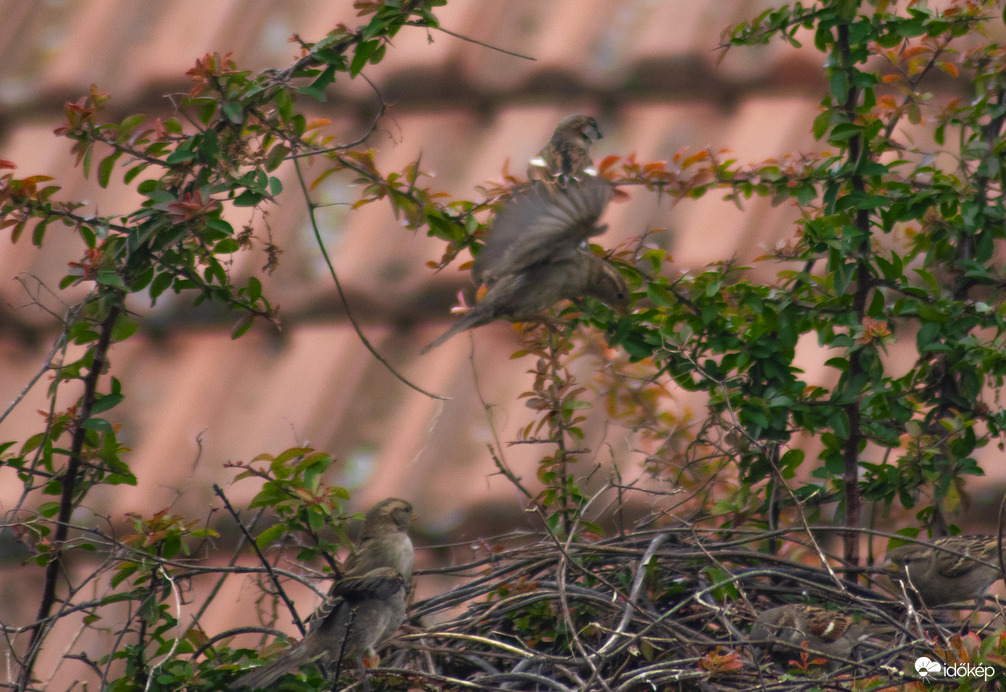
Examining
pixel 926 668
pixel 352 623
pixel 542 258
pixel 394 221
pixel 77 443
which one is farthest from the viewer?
pixel 394 221

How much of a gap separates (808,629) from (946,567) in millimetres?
459

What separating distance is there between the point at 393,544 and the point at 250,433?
0.88 m

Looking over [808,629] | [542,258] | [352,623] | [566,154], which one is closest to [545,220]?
[542,258]

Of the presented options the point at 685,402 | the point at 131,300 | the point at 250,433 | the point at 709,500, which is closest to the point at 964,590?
the point at 709,500

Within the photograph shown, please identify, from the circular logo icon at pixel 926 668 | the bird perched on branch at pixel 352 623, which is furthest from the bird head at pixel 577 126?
the circular logo icon at pixel 926 668

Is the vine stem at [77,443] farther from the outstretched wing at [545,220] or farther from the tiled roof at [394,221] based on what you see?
the outstretched wing at [545,220]

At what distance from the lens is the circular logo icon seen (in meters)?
2.01

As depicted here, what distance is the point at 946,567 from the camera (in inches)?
111

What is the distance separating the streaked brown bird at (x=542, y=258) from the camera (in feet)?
8.59

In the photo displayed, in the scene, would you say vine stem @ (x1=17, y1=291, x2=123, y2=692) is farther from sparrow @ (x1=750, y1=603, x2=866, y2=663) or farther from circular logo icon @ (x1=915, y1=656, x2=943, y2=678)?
circular logo icon @ (x1=915, y1=656, x2=943, y2=678)

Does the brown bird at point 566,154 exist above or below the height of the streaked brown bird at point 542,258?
above

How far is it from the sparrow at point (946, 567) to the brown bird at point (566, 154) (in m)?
1.27

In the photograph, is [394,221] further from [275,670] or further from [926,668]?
[926,668]

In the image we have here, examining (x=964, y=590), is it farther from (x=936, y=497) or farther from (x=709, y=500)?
(x=709, y=500)
